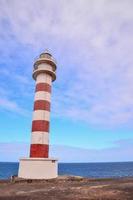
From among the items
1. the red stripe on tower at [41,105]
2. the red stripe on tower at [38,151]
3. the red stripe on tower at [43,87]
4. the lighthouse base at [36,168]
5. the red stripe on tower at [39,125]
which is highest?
the red stripe on tower at [43,87]

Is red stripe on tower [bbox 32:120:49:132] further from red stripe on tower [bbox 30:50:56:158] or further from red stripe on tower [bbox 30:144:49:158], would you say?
red stripe on tower [bbox 30:144:49:158]

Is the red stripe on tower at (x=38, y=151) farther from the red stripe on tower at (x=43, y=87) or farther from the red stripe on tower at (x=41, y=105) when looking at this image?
the red stripe on tower at (x=43, y=87)

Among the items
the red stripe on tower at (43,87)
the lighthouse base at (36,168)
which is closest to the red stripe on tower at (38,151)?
the lighthouse base at (36,168)

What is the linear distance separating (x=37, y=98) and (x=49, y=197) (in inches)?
330

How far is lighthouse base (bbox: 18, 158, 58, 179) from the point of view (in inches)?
532

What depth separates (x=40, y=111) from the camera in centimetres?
1502

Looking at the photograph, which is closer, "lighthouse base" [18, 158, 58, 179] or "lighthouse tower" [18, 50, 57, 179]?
"lighthouse base" [18, 158, 58, 179]

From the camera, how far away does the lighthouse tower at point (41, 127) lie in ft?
44.7

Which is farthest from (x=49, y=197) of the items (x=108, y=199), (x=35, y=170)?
(x=35, y=170)

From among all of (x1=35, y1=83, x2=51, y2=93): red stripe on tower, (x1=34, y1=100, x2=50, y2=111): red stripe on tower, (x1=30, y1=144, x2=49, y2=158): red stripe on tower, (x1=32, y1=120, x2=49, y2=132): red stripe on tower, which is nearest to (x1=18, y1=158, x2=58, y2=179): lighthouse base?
(x1=30, y1=144, x2=49, y2=158): red stripe on tower

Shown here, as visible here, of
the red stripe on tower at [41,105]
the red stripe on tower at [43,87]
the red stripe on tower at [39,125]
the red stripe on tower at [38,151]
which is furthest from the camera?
the red stripe on tower at [43,87]

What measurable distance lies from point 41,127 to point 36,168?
8.23 ft

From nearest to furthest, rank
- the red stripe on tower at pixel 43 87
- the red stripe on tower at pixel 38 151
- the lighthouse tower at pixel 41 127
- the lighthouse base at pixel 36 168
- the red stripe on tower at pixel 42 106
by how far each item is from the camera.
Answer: the lighthouse base at pixel 36 168
the lighthouse tower at pixel 41 127
the red stripe on tower at pixel 38 151
the red stripe on tower at pixel 42 106
the red stripe on tower at pixel 43 87

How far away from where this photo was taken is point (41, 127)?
14750 mm
